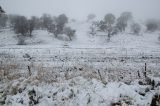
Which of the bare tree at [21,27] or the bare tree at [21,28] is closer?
the bare tree at [21,28]

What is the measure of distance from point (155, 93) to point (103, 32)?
5783 cm

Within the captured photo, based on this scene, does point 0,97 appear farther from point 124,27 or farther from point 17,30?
point 124,27

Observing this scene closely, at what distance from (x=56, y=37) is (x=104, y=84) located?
47.2m

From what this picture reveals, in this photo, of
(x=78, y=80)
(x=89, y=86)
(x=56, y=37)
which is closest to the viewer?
(x=89, y=86)

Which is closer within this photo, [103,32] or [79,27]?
[103,32]

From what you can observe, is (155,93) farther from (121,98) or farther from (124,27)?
(124,27)

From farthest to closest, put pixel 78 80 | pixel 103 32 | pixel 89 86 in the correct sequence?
pixel 103 32, pixel 78 80, pixel 89 86

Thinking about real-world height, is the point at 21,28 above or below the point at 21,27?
below

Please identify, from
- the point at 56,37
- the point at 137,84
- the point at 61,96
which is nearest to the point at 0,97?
the point at 61,96

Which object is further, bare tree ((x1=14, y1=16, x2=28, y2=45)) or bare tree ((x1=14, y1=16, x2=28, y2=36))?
bare tree ((x1=14, y1=16, x2=28, y2=36))

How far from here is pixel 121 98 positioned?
333 inches

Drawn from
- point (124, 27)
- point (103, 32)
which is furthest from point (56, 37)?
point (124, 27)

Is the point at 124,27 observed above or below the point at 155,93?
above

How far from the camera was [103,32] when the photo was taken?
65.2m
